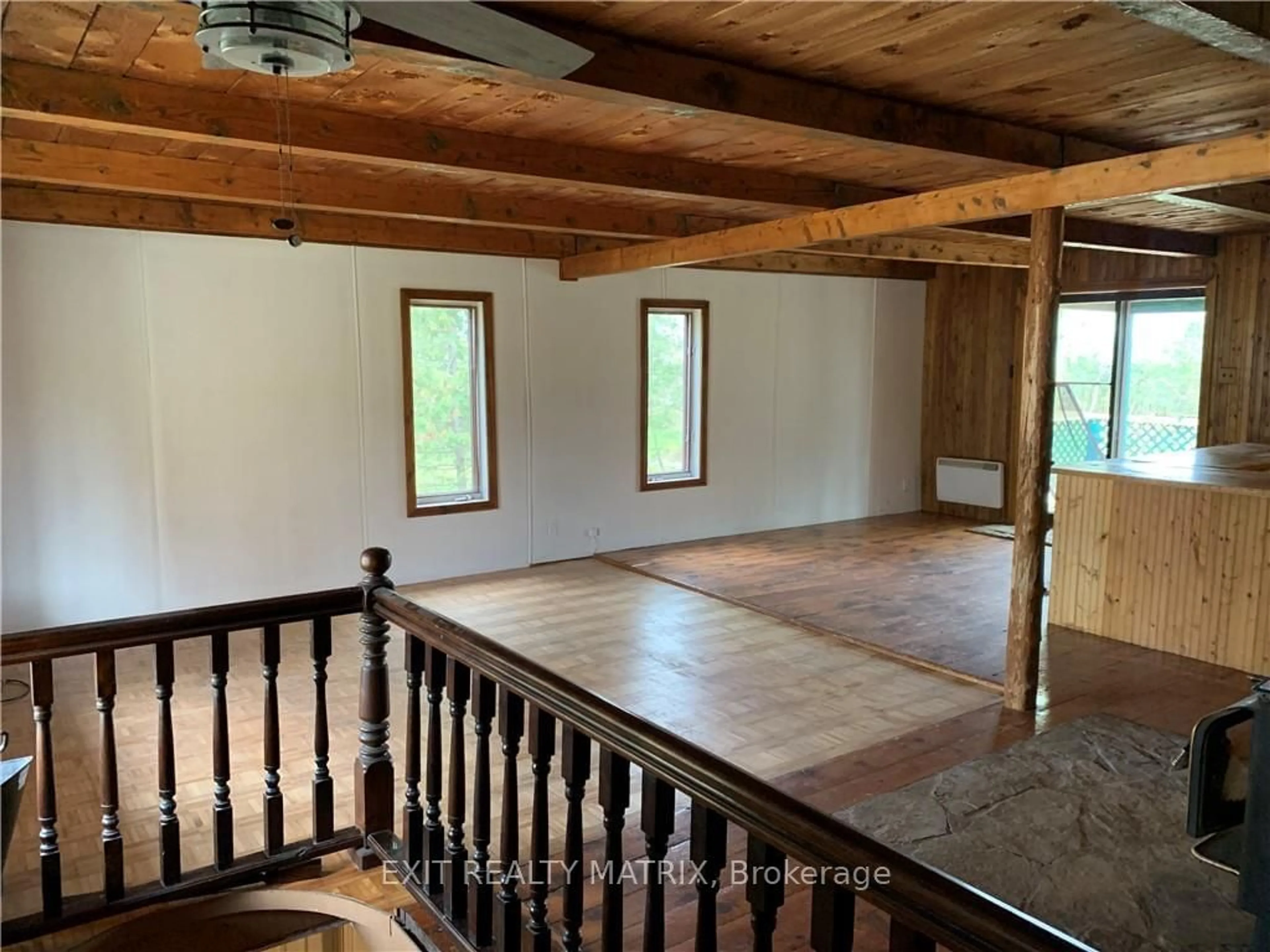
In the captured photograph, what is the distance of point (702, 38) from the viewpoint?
2652 mm

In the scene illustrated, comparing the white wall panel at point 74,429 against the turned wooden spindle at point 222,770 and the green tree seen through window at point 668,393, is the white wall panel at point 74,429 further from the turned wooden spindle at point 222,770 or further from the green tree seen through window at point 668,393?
the green tree seen through window at point 668,393

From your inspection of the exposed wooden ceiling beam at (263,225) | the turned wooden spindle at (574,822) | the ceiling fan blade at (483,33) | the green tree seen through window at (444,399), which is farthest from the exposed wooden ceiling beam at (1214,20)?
the green tree seen through window at (444,399)

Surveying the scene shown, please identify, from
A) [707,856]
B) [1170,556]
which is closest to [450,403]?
[1170,556]

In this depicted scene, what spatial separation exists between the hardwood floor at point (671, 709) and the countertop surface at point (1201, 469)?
3.20 ft

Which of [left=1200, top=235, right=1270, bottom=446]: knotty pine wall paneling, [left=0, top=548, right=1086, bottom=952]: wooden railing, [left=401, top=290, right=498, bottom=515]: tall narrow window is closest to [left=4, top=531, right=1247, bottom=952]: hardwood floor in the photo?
[left=0, top=548, right=1086, bottom=952]: wooden railing

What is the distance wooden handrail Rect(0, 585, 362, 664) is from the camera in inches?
81.6

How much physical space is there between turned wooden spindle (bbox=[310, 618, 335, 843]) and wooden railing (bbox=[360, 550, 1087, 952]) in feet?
0.31

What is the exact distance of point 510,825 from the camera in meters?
2.01

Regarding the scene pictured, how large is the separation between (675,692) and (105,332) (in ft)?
12.9

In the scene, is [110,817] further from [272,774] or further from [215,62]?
[215,62]

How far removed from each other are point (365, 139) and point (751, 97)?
5.13 ft

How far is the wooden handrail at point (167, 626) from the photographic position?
207cm

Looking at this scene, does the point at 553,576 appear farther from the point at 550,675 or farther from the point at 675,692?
the point at 550,675

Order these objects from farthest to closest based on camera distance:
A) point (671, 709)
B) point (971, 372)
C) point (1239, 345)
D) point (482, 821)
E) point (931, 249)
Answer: point (971, 372)
point (1239, 345)
point (931, 249)
point (671, 709)
point (482, 821)
